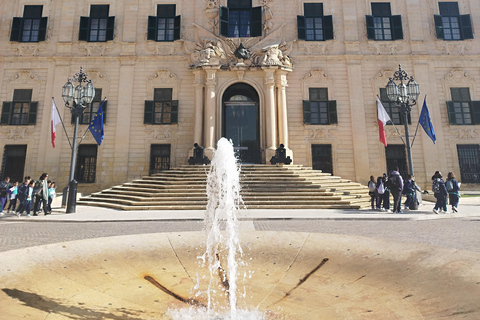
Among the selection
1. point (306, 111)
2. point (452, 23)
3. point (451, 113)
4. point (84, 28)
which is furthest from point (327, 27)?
point (84, 28)

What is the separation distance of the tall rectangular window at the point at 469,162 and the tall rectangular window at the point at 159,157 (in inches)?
762

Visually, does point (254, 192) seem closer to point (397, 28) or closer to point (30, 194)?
point (30, 194)

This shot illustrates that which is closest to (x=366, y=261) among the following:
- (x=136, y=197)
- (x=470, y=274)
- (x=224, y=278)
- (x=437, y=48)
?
(x=470, y=274)

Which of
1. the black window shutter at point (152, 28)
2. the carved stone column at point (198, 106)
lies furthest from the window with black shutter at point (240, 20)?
the black window shutter at point (152, 28)

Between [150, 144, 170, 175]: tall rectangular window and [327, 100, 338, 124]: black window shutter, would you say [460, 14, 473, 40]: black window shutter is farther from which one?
[150, 144, 170, 175]: tall rectangular window

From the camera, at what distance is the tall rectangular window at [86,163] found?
1809 centimetres

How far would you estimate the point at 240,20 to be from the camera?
19906 millimetres

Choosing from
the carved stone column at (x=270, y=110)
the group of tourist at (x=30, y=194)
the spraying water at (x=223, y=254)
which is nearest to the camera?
the spraying water at (x=223, y=254)

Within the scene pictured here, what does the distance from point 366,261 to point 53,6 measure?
25.6m

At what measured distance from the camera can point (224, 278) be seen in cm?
358

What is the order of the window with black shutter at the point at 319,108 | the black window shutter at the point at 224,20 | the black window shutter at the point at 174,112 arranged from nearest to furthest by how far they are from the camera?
the window with black shutter at the point at 319,108 < the black window shutter at the point at 174,112 < the black window shutter at the point at 224,20

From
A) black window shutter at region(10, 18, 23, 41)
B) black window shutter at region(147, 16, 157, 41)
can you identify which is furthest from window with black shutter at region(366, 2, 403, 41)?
black window shutter at region(10, 18, 23, 41)

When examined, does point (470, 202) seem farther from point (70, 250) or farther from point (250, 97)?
point (70, 250)

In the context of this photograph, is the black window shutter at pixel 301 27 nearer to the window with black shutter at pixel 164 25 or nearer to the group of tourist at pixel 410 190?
the window with black shutter at pixel 164 25
